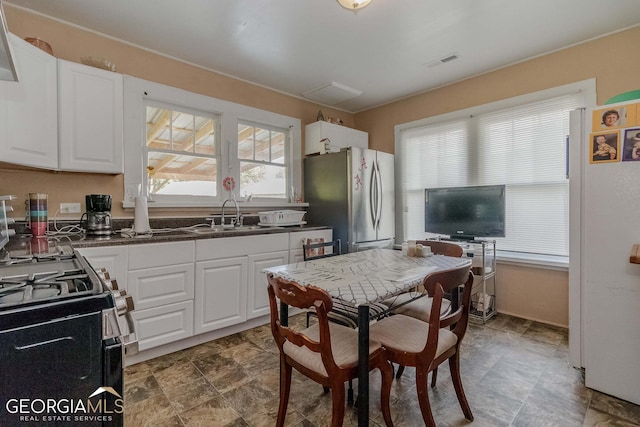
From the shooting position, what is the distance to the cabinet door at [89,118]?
84.4 inches

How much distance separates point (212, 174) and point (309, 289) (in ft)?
8.03

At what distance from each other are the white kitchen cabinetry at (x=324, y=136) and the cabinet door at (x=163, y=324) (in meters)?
2.35

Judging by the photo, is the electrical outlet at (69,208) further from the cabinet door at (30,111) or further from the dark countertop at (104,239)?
the cabinet door at (30,111)

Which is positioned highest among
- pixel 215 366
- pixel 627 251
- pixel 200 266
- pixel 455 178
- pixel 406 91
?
pixel 406 91

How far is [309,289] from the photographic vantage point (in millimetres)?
1177

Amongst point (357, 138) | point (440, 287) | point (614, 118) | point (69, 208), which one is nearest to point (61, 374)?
point (440, 287)

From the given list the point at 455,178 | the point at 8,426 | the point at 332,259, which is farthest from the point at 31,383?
the point at 455,178

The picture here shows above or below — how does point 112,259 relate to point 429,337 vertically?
above

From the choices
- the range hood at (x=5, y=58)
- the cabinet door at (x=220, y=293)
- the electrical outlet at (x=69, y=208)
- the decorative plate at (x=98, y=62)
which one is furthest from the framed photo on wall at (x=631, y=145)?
the electrical outlet at (x=69, y=208)

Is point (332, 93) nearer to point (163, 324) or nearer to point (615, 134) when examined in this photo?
point (615, 134)

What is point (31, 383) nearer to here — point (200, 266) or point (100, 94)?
point (200, 266)

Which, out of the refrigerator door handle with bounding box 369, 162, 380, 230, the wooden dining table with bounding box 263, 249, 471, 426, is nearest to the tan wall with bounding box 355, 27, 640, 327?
the refrigerator door handle with bounding box 369, 162, 380, 230

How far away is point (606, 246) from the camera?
5.81ft

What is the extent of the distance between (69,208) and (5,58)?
4.70 ft
